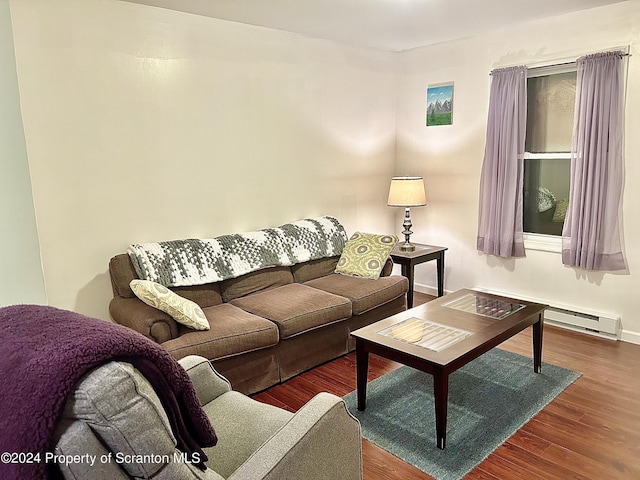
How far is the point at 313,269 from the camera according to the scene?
153 inches

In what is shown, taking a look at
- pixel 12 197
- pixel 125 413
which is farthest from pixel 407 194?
pixel 125 413

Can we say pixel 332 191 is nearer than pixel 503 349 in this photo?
No

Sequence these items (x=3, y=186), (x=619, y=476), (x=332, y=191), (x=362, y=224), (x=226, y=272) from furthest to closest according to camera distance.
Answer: (x=362, y=224), (x=332, y=191), (x=226, y=272), (x=619, y=476), (x=3, y=186)

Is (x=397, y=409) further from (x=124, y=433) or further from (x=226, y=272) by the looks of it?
(x=124, y=433)

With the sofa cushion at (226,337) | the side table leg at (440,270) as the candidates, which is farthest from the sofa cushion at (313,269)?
the side table leg at (440,270)

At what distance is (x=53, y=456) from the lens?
0.91 m

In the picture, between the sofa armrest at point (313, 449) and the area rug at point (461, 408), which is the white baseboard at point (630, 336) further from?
the sofa armrest at point (313, 449)

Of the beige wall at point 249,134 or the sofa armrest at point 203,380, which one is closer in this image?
the sofa armrest at point 203,380

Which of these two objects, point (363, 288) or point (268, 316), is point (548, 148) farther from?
point (268, 316)

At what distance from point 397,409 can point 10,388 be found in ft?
7.08

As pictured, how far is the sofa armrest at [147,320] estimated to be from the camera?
2604 millimetres

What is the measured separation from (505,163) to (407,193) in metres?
0.88

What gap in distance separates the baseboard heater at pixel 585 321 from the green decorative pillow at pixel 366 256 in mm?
1463

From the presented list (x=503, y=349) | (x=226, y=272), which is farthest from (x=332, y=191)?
(x=503, y=349)
